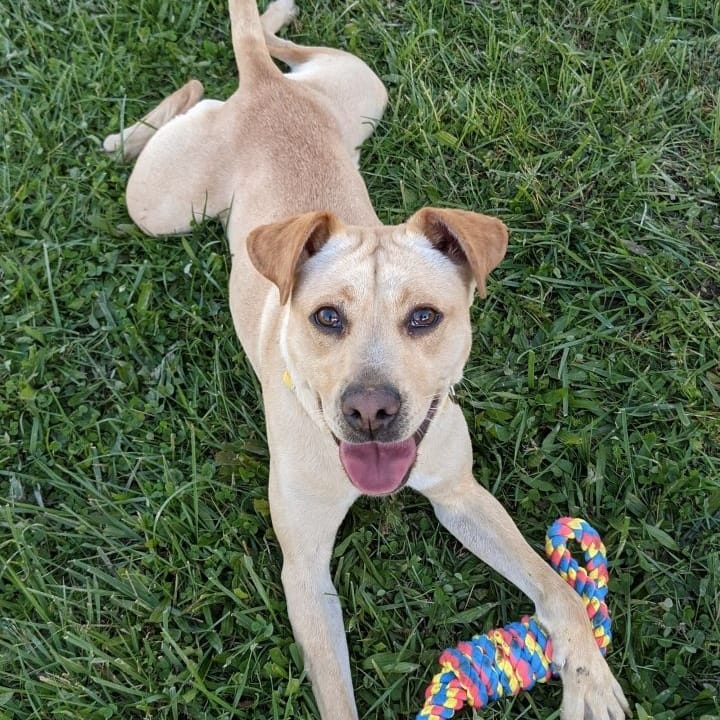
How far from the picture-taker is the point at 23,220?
4.76 m

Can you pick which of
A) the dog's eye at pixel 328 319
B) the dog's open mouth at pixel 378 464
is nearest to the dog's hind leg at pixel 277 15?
the dog's eye at pixel 328 319

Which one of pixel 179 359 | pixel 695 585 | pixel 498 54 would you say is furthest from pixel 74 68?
pixel 695 585

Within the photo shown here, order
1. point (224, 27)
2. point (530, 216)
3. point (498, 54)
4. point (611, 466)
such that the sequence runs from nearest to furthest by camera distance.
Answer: point (611, 466)
point (530, 216)
point (498, 54)
point (224, 27)

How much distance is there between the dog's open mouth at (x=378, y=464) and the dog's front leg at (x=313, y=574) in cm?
36

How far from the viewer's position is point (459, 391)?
4.04m

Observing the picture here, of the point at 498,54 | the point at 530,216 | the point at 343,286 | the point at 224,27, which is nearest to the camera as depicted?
the point at 343,286

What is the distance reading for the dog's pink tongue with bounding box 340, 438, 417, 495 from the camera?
2.90 meters

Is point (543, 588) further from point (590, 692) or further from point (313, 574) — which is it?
point (313, 574)

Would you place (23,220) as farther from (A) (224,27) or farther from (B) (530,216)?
(B) (530,216)

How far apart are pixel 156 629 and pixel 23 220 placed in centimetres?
273

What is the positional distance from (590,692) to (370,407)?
151 cm

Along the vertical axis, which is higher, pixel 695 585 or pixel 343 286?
pixel 343 286

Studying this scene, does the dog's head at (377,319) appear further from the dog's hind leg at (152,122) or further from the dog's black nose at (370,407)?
the dog's hind leg at (152,122)

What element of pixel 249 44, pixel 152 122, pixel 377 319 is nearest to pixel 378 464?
pixel 377 319
